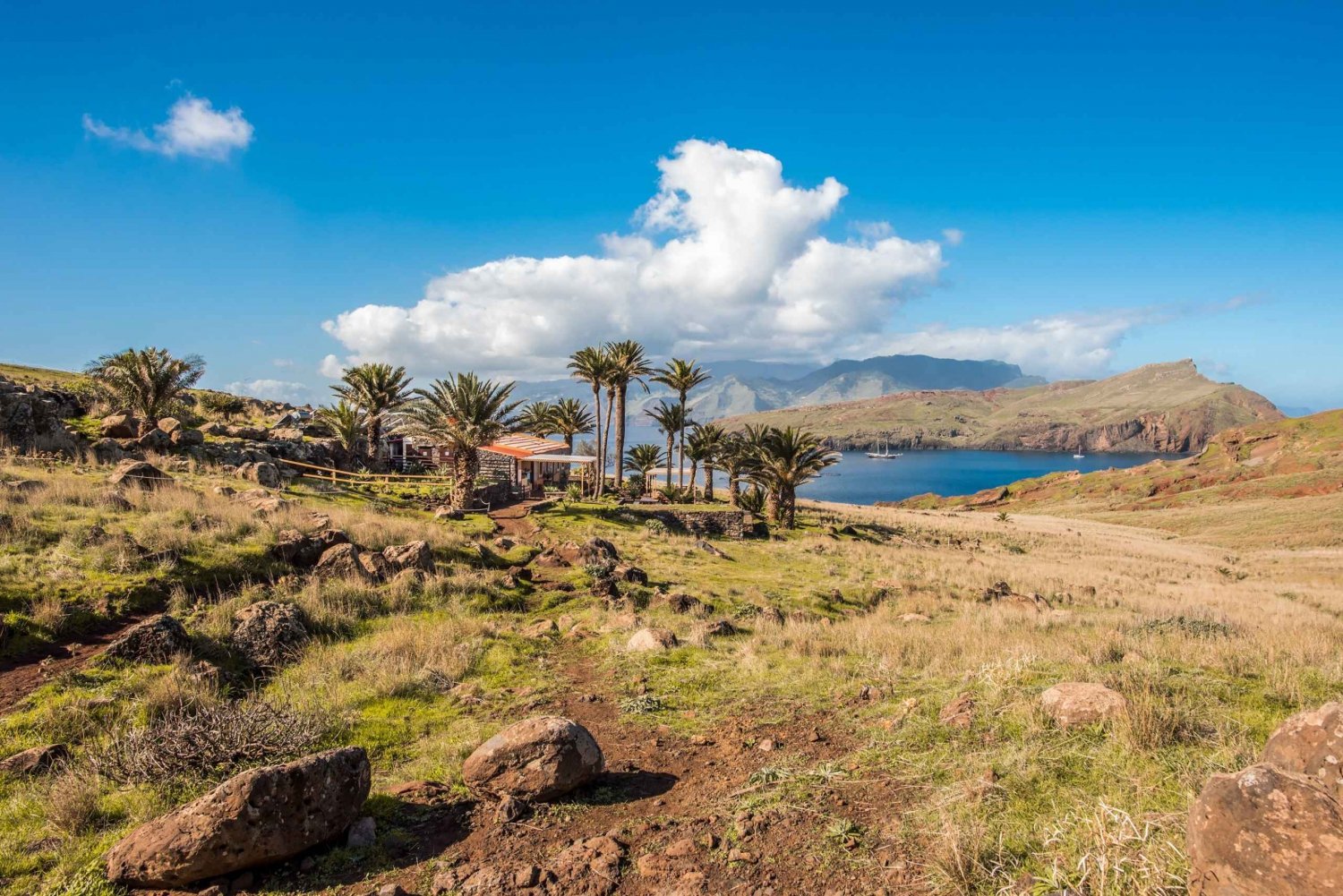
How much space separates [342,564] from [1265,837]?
14697 mm

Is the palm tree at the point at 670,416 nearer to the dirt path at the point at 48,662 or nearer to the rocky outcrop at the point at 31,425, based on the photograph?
the rocky outcrop at the point at 31,425

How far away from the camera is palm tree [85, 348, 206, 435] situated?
27.2 metres

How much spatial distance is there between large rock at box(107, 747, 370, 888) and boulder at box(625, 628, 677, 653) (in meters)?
6.35

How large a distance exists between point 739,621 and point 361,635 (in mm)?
7753

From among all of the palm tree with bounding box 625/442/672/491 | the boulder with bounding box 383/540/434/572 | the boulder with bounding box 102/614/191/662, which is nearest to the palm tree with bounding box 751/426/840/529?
the palm tree with bounding box 625/442/672/491

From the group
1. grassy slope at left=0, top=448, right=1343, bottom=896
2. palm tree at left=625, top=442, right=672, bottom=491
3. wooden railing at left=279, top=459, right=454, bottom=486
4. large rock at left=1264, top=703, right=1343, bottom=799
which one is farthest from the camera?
palm tree at left=625, top=442, right=672, bottom=491

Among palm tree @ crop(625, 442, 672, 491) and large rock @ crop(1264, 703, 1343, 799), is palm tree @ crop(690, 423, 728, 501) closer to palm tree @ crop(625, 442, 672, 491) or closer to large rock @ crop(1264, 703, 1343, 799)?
palm tree @ crop(625, 442, 672, 491)

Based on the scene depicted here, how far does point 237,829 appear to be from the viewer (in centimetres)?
456

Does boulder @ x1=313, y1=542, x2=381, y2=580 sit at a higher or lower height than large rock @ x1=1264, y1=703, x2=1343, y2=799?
lower

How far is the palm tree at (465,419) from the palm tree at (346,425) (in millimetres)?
8884

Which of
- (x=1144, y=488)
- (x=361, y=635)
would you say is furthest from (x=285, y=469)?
(x=1144, y=488)

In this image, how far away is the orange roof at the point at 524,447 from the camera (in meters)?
41.1

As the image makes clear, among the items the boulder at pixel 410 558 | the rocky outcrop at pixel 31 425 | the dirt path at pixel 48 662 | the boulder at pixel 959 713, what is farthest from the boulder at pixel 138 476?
the boulder at pixel 959 713

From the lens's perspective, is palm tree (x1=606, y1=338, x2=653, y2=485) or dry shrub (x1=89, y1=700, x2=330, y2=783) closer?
dry shrub (x1=89, y1=700, x2=330, y2=783)
